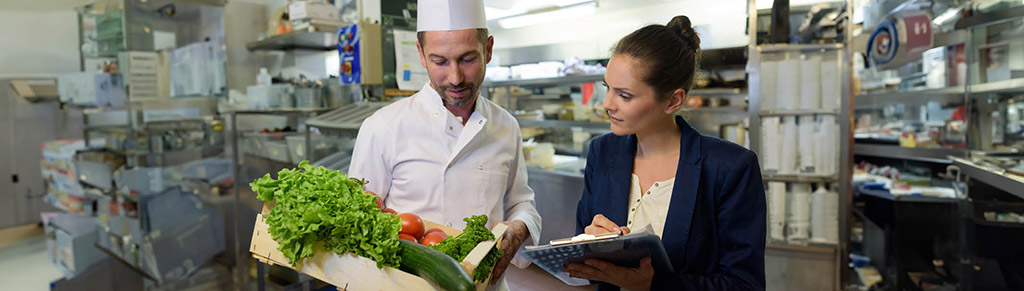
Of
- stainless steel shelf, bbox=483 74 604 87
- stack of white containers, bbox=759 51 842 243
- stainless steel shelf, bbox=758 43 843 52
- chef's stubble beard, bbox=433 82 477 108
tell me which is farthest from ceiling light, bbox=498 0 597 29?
chef's stubble beard, bbox=433 82 477 108

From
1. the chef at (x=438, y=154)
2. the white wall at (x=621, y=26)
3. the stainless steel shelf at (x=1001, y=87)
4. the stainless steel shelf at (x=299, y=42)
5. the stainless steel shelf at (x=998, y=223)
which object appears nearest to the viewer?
the chef at (x=438, y=154)

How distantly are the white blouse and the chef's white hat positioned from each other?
668mm

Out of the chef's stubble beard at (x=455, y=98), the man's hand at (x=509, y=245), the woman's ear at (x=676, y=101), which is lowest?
the man's hand at (x=509, y=245)

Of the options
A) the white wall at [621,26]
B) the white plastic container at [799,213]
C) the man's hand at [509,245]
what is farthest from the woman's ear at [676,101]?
the white wall at [621,26]

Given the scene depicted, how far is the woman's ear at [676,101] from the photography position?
1469 millimetres

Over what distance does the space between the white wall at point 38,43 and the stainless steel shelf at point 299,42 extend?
1.29 m

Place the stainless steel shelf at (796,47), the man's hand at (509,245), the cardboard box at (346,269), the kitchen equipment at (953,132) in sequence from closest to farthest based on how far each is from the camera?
the cardboard box at (346,269) → the man's hand at (509,245) → the stainless steel shelf at (796,47) → the kitchen equipment at (953,132)

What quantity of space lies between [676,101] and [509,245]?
1.86ft

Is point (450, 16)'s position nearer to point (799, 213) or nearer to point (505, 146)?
point (505, 146)

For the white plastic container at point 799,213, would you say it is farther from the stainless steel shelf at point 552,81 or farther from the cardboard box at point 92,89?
the cardboard box at point 92,89

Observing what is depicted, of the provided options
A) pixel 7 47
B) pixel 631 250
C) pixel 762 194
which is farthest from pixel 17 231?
pixel 762 194

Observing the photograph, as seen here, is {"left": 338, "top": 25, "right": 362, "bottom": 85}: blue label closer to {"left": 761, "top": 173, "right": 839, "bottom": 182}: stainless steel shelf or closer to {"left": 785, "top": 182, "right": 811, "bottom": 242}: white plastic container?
{"left": 761, "top": 173, "right": 839, "bottom": 182}: stainless steel shelf

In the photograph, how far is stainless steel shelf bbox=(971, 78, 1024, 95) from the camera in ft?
10.3

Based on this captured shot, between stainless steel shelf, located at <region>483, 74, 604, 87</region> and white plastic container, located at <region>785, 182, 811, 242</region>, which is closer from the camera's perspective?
white plastic container, located at <region>785, 182, 811, 242</region>
